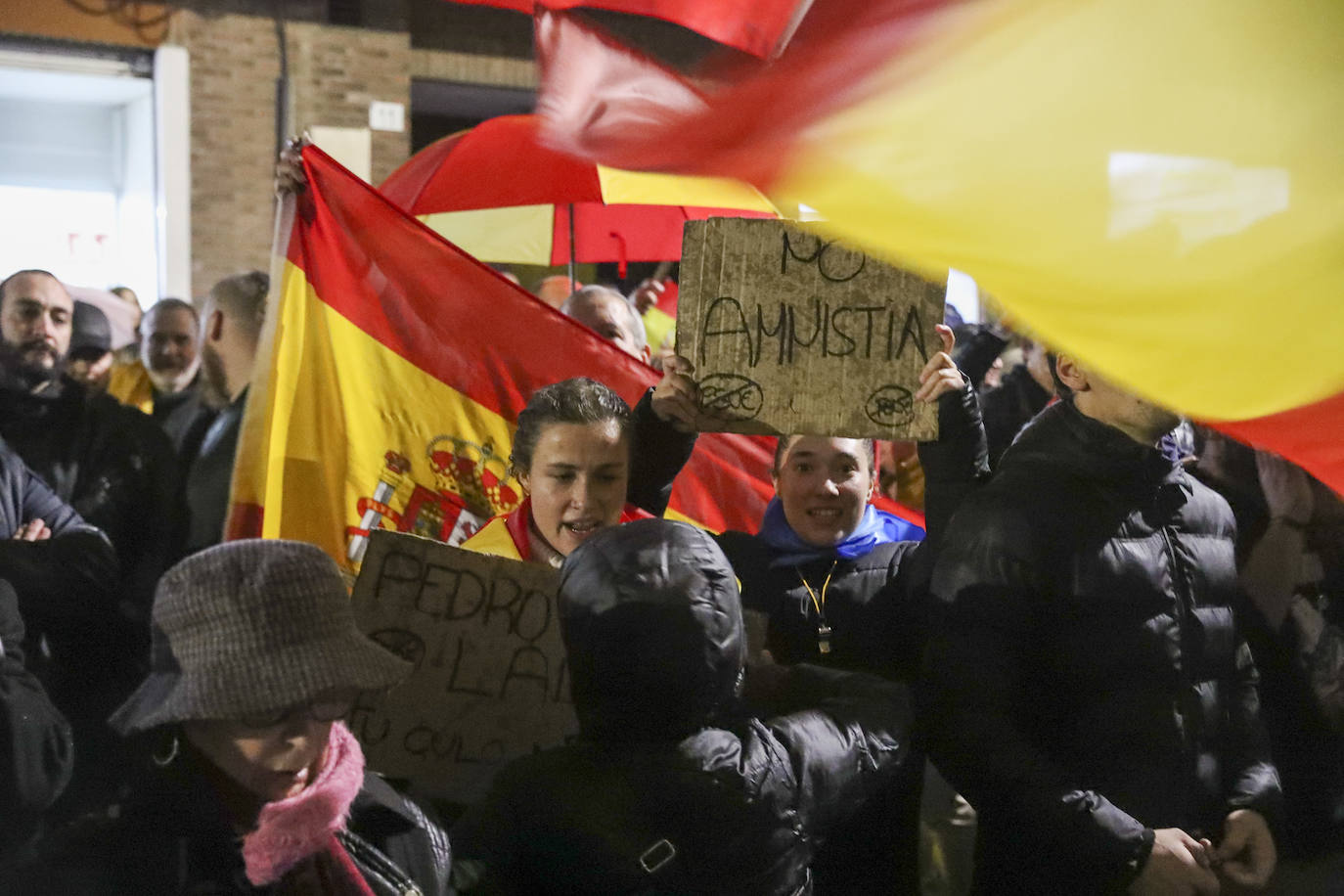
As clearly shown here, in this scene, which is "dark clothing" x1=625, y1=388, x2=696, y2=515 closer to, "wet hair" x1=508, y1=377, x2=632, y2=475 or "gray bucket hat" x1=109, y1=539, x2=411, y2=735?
"wet hair" x1=508, y1=377, x2=632, y2=475

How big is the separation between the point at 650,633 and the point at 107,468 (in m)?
2.69

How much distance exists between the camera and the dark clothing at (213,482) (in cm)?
386

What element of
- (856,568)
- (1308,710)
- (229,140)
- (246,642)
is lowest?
(1308,710)

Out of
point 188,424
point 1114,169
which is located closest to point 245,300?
point 188,424

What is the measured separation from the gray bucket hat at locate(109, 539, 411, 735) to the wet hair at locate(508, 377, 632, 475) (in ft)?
3.09

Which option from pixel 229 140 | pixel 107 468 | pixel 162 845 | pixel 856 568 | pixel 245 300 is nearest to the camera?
pixel 162 845

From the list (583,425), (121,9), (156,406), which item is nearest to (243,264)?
(121,9)

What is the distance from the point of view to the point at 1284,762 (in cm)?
347

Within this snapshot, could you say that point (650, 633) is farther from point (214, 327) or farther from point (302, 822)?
point (214, 327)

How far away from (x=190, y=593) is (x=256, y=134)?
32.3ft

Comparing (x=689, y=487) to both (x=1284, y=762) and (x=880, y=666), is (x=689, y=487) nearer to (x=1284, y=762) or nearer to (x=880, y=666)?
(x=880, y=666)

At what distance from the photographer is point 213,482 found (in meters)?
3.92

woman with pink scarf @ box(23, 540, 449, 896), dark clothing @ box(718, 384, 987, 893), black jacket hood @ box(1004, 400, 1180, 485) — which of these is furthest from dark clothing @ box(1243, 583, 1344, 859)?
woman with pink scarf @ box(23, 540, 449, 896)

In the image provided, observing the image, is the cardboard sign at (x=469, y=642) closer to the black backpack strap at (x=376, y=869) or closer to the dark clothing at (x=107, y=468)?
the black backpack strap at (x=376, y=869)
